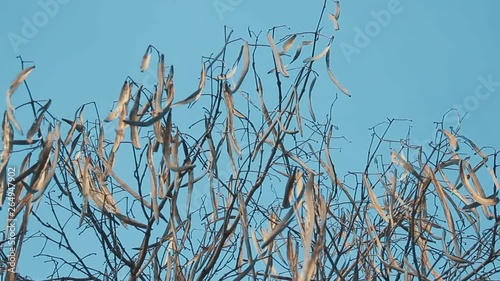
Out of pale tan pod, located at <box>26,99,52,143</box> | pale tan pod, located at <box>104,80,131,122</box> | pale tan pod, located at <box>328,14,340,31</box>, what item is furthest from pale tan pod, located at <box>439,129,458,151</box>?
pale tan pod, located at <box>26,99,52,143</box>

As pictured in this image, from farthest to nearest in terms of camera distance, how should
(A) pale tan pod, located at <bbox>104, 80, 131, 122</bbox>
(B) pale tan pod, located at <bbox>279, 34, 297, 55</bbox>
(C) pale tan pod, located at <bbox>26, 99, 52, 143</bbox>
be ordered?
(B) pale tan pod, located at <bbox>279, 34, 297, 55</bbox>, (A) pale tan pod, located at <bbox>104, 80, 131, 122</bbox>, (C) pale tan pod, located at <bbox>26, 99, 52, 143</bbox>

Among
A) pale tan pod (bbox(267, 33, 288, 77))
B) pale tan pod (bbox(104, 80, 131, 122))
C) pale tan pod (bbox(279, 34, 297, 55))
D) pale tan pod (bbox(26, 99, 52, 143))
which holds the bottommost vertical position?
pale tan pod (bbox(26, 99, 52, 143))

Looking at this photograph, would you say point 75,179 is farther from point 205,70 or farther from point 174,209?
point 205,70

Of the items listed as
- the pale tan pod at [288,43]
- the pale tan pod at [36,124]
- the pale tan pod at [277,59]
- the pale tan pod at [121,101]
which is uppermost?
the pale tan pod at [288,43]

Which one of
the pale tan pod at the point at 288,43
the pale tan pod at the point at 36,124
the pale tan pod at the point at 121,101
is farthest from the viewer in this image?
the pale tan pod at the point at 288,43

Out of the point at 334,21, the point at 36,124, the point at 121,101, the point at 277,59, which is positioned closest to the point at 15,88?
the point at 36,124

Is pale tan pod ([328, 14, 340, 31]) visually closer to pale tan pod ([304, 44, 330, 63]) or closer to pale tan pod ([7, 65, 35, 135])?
pale tan pod ([304, 44, 330, 63])

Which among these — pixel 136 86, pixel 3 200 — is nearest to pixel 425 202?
pixel 136 86

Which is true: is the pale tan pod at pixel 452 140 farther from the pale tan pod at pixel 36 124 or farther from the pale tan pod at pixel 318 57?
the pale tan pod at pixel 36 124

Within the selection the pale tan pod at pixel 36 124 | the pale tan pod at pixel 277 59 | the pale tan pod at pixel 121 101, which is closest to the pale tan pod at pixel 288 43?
the pale tan pod at pixel 277 59

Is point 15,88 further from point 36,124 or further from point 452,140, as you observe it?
point 452,140

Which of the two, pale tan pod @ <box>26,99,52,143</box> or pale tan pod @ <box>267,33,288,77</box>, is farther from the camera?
pale tan pod @ <box>267,33,288,77</box>

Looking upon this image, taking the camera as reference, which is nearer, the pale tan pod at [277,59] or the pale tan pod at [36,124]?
the pale tan pod at [36,124]

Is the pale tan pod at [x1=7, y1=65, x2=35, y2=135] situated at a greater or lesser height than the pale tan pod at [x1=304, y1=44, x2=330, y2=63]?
lesser
